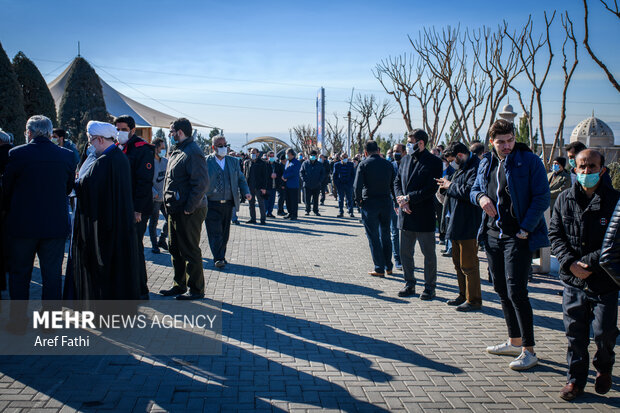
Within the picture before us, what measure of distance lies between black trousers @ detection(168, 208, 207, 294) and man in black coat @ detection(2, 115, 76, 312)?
152 centimetres

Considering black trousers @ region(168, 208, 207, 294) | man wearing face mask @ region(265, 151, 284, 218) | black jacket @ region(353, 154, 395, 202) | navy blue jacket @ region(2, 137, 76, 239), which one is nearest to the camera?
navy blue jacket @ region(2, 137, 76, 239)

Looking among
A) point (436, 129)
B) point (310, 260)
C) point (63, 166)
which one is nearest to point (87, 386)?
point (63, 166)

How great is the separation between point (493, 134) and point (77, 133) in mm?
20089

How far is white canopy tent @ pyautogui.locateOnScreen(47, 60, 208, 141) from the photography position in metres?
25.2

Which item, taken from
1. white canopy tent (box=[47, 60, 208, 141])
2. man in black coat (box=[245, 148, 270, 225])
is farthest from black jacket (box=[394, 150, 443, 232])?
white canopy tent (box=[47, 60, 208, 141])

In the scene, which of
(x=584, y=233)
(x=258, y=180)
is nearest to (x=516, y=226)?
(x=584, y=233)

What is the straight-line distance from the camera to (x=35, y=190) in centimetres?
537

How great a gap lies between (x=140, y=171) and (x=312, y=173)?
465 inches

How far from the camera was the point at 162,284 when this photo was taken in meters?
7.72

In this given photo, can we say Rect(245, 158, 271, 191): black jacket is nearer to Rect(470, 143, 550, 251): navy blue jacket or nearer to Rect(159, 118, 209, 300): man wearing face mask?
Rect(159, 118, 209, 300): man wearing face mask

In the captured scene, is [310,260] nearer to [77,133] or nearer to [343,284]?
[343,284]

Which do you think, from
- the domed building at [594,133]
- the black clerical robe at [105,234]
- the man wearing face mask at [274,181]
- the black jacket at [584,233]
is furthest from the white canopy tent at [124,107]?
the domed building at [594,133]

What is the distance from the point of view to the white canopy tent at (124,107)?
25.2 m

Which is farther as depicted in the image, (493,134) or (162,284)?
(162,284)
